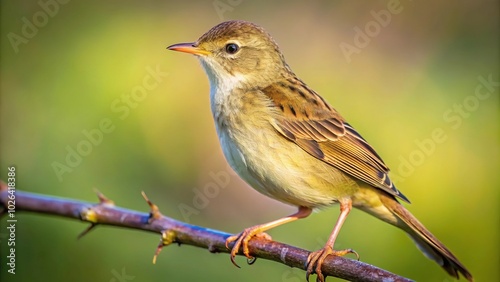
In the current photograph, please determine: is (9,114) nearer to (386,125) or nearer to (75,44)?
(75,44)

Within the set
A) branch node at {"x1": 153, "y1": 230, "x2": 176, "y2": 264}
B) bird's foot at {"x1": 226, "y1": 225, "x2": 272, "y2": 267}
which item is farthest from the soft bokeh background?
branch node at {"x1": 153, "y1": 230, "x2": 176, "y2": 264}

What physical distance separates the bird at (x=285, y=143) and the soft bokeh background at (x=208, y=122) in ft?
1.12

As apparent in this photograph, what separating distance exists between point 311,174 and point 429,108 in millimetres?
2136

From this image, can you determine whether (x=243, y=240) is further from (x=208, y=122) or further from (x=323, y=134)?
(x=208, y=122)

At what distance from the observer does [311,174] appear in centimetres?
416

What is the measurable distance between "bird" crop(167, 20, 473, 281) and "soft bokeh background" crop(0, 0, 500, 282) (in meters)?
0.34

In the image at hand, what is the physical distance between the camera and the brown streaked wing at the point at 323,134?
423 cm

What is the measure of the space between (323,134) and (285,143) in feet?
1.20

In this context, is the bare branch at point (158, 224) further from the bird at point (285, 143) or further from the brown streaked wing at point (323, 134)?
the brown streaked wing at point (323, 134)

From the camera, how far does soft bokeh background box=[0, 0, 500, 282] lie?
464 centimetres

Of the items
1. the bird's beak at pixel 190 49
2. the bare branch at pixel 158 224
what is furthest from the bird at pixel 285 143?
the bare branch at pixel 158 224

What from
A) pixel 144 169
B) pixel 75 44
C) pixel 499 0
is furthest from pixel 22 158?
pixel 499 0

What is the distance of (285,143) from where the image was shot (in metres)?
4.19

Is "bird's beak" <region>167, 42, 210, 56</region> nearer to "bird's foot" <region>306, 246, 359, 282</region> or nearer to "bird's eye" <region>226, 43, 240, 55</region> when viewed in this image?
"bird's eye" <region>226, 43, 240, 55</region>
